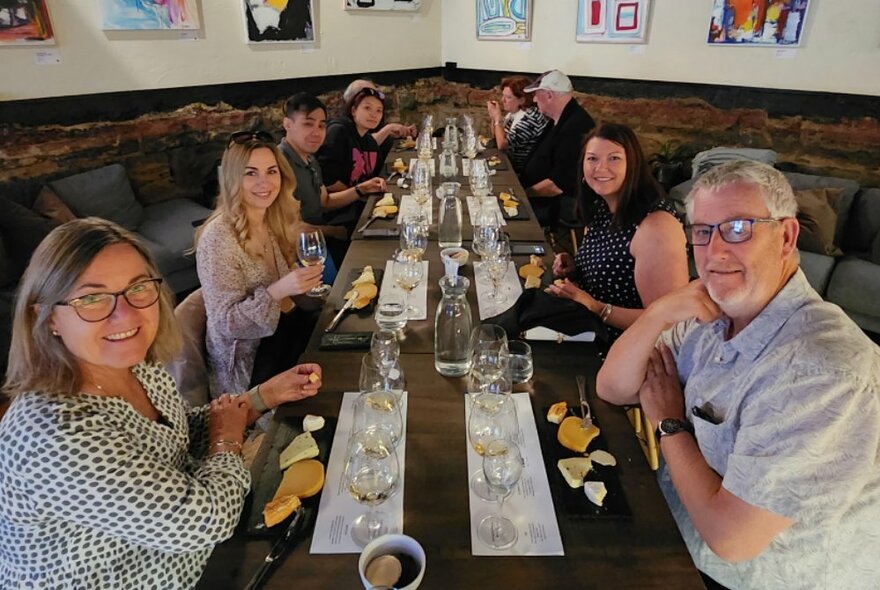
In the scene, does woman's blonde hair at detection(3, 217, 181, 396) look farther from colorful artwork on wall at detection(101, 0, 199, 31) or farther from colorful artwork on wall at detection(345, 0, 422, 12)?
colorful artwork on wall at detection(345, 0, 422, 12)

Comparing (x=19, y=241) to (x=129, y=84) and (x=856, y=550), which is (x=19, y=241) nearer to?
(x=129, y=84)

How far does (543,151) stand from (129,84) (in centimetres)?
299

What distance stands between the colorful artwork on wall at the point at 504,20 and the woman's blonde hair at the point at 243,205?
4.01 meters

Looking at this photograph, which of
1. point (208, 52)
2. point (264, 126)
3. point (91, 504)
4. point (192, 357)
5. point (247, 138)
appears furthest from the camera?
point (264, 126)

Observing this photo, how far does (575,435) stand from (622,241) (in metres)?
1.02

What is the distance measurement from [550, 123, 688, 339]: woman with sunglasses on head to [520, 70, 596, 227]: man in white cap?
175 centimetres

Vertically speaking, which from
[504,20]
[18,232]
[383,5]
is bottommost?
[18,232]

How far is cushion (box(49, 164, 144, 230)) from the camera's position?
138 inches

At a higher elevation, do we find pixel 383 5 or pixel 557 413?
pixel 383 5

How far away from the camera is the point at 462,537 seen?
1007 millimetres

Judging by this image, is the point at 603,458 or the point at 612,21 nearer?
the point at 603,458

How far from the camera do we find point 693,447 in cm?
119

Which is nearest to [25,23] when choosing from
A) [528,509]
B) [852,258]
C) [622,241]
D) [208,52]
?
[208,52]

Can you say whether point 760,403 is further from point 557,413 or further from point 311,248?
point 311,248
